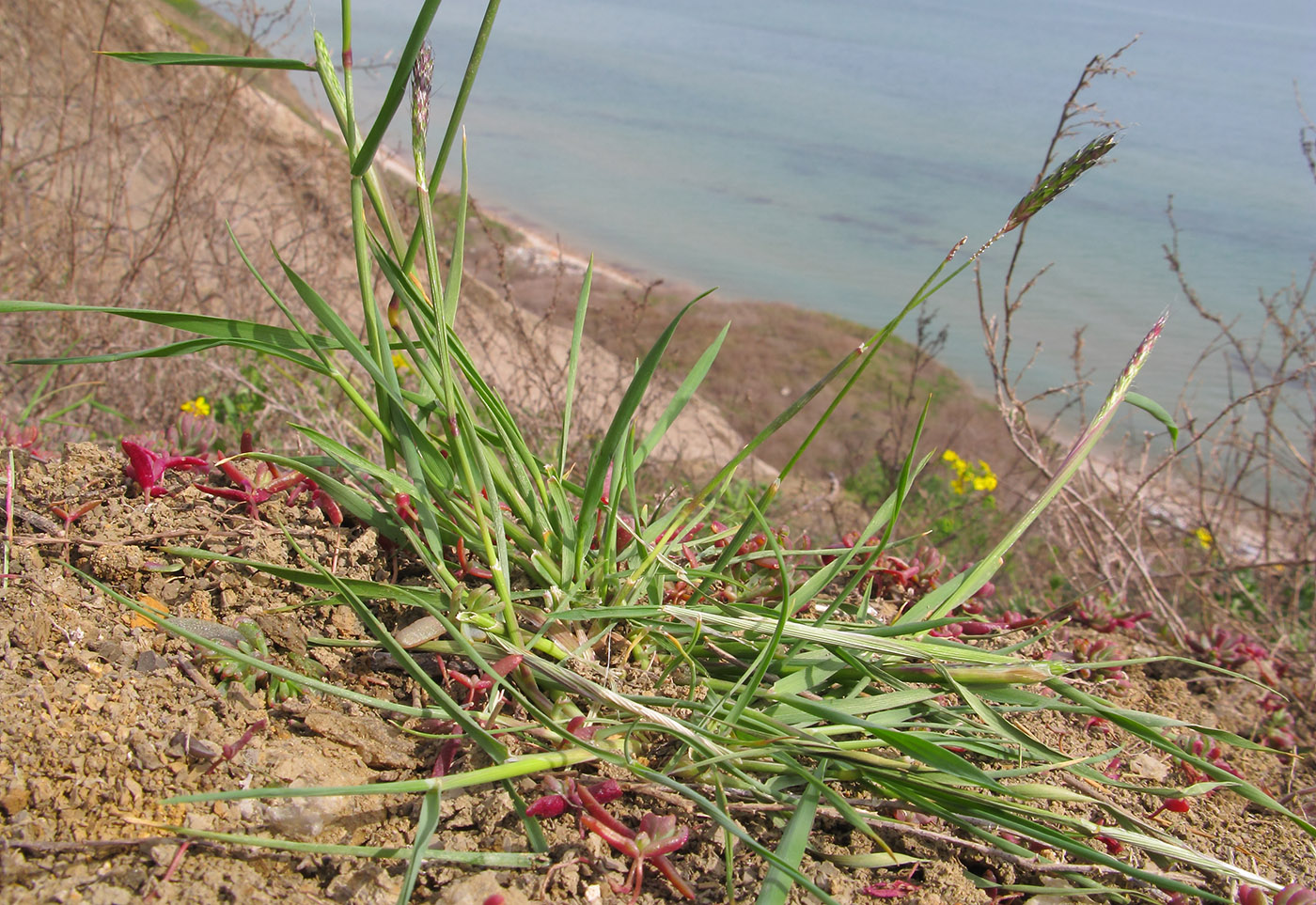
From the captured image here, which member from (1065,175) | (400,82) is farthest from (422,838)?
(1065,175)

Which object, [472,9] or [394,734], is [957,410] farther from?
[472,9]

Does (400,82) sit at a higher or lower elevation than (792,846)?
higher

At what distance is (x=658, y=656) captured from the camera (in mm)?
1525

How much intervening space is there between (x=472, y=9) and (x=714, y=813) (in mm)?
28510

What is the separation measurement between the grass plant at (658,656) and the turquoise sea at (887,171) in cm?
466

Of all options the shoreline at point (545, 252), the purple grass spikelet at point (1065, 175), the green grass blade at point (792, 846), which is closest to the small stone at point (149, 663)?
the green grass blade at point (792, 846)

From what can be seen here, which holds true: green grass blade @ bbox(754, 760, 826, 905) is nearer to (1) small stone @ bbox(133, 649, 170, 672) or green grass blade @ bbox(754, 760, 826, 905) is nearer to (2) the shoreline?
(1) small stone @ bbox(133, 649, 170, 672)

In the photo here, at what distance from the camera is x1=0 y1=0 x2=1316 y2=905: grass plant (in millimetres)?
1144

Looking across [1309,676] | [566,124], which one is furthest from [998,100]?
[1309,676]

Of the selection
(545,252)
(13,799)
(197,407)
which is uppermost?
(545,252)

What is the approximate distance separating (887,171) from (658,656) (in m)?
15.4

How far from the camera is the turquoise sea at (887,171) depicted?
11.2 m

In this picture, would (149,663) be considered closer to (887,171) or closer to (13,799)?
(13,799)

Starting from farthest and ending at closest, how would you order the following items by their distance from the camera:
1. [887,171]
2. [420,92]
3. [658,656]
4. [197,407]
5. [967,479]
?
[887,171]
[967,479]
[197,407]
[658,656]
[420,92]
